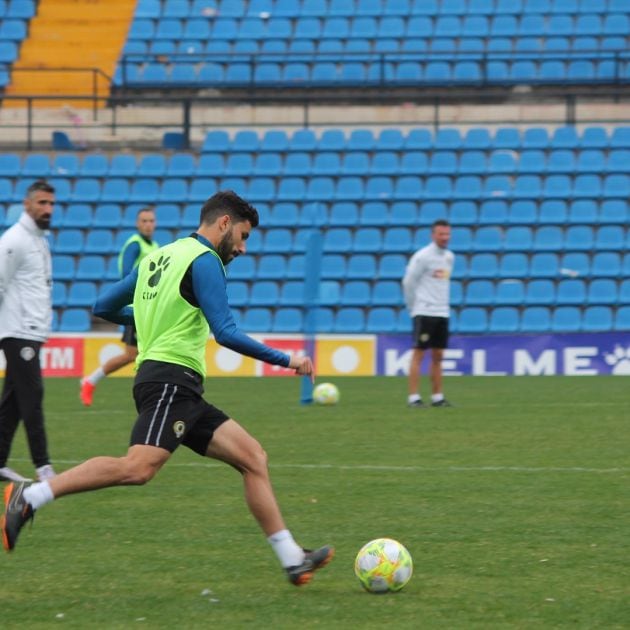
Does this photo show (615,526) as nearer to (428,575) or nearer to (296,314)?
(428,575)

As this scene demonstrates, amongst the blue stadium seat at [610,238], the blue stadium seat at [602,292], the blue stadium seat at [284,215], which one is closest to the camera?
the blue stadium seat at [602,292]

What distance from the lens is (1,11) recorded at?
3228 centimetres

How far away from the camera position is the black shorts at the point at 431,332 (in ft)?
53.2

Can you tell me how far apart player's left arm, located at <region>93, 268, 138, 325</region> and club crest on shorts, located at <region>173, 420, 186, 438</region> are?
34.5 inches

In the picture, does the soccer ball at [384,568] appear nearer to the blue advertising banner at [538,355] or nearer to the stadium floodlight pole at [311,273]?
the stadium floodlight pole at [311,273]

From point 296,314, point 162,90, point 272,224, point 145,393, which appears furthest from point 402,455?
point 162,90

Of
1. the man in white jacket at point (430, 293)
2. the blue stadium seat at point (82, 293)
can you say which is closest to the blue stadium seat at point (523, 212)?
the blue stadium seat at point (82, 293)

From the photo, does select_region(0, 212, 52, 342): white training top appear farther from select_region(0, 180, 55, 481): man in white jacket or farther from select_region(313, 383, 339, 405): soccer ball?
select_region(313, 383, 339, 405): soccer ball

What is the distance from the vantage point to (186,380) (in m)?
6.35

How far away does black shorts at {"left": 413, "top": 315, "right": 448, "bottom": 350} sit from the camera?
16203 millimetres

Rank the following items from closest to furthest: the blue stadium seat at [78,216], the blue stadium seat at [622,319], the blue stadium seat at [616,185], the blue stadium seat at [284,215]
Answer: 1. the blue stadium seat at [622,319]
2. the blue stadium seat at [616,185]
3. the blue stadium seat at [284,215]
4. the blue stadium seat at [78,216]

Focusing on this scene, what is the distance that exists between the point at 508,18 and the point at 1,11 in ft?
40.1

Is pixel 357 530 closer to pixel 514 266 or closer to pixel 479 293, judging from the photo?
pixel 479 293

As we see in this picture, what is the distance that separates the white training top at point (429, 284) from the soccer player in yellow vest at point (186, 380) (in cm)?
987
